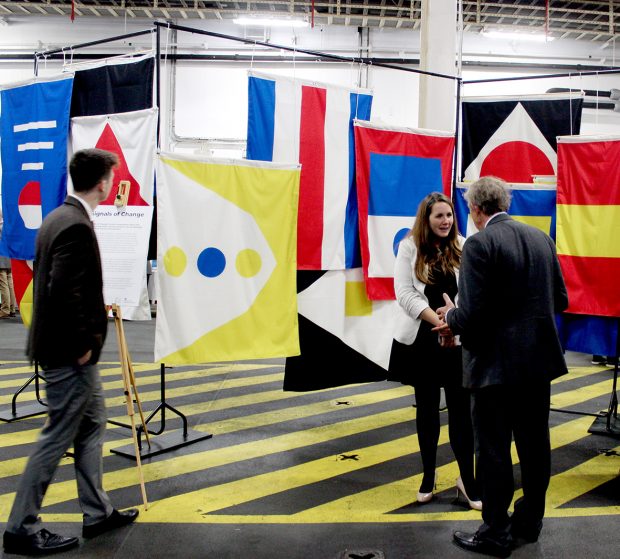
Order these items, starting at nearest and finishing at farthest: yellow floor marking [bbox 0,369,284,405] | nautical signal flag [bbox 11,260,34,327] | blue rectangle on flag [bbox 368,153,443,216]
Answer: blue rectangle on flag [bbox 368,153,443,216] → nautical signal flag [bbox 11,260,34,327] → yellow floor marking [bbox 0,369,284,405]

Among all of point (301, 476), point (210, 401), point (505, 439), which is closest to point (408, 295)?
point (505, 439)

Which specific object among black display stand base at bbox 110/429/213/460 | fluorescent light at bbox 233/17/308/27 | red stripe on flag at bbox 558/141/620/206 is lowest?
black display stand base at bbox 110/429/213/460

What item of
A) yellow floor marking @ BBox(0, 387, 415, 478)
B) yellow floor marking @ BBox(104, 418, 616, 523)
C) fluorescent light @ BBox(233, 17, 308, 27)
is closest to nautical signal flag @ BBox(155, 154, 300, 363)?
yellow floor marking @ BBox(104, 418, 616, 523)

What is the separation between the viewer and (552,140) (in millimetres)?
5320

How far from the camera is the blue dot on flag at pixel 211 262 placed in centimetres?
410

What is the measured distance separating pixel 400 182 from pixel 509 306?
2.28 metres

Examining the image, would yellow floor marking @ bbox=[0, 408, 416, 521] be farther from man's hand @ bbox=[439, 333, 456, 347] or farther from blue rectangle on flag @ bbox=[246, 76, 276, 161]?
blue rectangle on flag @ bbox=[246, 76, 276, 161]

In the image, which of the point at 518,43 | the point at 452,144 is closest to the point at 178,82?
the point at 518,43

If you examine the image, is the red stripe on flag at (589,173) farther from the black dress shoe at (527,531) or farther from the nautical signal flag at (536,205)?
the black dress shoe at (527,531)

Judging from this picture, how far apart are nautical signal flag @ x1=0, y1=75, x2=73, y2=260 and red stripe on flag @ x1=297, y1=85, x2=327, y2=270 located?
168 centimetres

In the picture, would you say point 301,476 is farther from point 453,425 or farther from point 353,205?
point 353,205

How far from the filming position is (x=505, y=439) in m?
2.92

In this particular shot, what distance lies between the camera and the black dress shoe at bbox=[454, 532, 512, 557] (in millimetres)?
2930

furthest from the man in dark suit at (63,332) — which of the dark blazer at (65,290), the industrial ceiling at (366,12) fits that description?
the industrial ceiling at (366,12)
